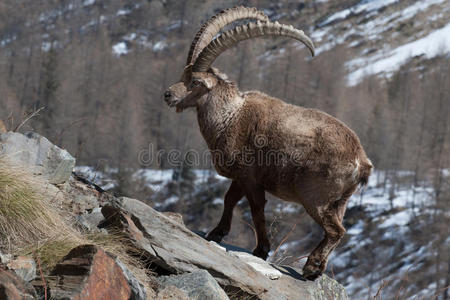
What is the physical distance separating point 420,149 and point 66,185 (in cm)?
7801

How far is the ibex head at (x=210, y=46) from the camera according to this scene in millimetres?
8359

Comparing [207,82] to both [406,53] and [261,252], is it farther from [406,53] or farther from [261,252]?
[406,53]

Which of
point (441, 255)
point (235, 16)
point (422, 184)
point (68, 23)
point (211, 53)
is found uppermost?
point (68, 23)

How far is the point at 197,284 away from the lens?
548 centimetres

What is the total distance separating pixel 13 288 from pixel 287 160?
4.40m

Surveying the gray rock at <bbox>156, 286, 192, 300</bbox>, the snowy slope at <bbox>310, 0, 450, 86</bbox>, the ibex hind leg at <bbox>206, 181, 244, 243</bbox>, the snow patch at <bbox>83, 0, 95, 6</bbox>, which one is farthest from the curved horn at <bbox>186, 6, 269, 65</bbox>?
the snow patch at <bbox>83, 0, 95, 6</bbox>

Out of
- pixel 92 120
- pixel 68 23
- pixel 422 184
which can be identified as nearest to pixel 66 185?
pixel 422 184

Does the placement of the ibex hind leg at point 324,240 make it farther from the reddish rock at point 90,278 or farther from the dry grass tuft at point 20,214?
the dry grass tuft at point 20,214

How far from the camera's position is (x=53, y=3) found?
5817 inches

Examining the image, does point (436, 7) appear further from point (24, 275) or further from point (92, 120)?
point (24, 275)

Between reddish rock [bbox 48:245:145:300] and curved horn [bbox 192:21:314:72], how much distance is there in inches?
181

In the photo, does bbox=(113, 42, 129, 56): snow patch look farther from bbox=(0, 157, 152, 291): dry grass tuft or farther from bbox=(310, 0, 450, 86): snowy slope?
bbox=(0, 157, 152, 291): dry grass tuft

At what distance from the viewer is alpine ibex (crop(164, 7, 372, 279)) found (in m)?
7.29

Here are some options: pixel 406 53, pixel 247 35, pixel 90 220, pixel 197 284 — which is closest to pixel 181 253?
pixel 197 284
